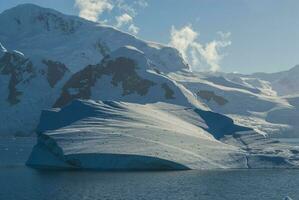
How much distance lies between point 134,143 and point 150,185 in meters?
23.0

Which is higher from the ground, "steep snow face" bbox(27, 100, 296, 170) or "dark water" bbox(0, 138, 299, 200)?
Answer: "steep snow face" bbox(27, 100, 296, 170)

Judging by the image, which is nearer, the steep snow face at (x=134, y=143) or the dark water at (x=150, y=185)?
the dark water at (x=150, y=185)

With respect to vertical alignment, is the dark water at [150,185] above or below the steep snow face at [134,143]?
below

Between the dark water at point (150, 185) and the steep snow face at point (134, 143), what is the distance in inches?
150

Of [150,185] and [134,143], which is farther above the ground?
[134,143]

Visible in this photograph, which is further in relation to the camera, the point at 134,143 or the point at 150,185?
the point at 134,143

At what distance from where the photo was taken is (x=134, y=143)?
117438 millimetres

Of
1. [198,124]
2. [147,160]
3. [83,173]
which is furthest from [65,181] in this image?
[198,124]

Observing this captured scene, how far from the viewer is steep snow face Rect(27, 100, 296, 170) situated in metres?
114

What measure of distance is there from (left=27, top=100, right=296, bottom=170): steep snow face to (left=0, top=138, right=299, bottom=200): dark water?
3805 millimetres

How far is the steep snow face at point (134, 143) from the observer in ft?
374

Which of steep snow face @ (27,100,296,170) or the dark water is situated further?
steep snow face @ (27,100,296,170)

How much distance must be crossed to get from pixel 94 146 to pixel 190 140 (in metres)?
20.9

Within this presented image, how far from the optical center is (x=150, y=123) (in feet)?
Result: 434
